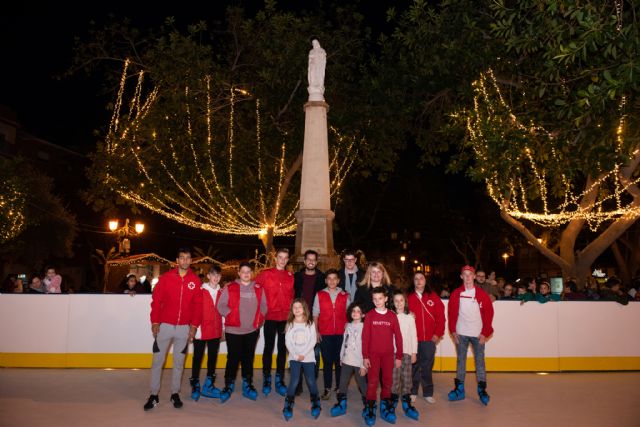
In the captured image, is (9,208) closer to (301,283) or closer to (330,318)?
(301,283)

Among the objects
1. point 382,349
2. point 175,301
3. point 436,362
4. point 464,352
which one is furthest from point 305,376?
point 436,362

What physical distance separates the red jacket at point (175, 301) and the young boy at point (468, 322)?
142 inches

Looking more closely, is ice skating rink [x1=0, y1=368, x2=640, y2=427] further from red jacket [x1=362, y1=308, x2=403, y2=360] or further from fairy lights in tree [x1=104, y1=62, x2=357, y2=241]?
fairy lights in tree [x1=104, y1=62, x2=357, y2=241]

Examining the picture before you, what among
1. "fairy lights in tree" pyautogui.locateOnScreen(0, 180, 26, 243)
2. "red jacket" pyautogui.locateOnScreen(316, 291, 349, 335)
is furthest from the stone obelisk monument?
"fairy lights in tree" pyautogui.locateOnScreen(0, 180, 26, 243)

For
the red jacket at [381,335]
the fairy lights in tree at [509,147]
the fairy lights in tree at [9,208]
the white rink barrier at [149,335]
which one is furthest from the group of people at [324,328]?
the fairy lights in tree at [9,208]

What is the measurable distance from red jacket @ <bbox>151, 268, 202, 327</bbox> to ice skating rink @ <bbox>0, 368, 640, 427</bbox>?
1.09 meters

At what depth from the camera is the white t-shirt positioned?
316 inches

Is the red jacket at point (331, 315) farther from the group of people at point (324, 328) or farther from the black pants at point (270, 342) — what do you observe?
the black pants at point (270, 342)

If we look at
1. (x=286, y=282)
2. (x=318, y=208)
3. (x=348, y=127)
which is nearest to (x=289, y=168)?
(x=348, y=127)

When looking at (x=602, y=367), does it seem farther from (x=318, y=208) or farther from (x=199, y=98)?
(x=199, y=98)

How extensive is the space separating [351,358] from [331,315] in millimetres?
817

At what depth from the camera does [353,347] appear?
704 centimetres

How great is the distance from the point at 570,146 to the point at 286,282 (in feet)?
28.5

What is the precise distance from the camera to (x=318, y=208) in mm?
13398
